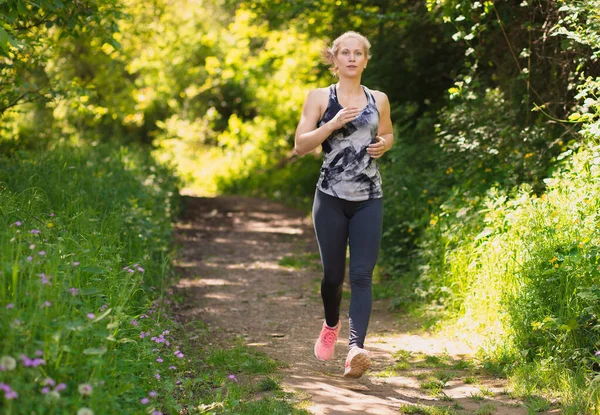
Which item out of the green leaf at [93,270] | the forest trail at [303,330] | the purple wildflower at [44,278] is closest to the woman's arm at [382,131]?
the forest trail at [303,330]

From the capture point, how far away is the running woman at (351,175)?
16.6 ft

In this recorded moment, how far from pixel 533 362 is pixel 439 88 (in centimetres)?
635

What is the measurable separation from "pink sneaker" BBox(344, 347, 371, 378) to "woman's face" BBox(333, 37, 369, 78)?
1.80 metres

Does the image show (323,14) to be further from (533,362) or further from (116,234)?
(533,362)

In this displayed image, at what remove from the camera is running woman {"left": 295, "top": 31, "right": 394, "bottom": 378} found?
5.07 m

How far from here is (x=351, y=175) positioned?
507 centimetres

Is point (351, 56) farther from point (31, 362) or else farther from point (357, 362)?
point (31, 362)

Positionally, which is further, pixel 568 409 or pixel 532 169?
pixel 532 169

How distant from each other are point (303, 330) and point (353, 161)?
241 cm

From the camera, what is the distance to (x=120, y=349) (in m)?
4.20

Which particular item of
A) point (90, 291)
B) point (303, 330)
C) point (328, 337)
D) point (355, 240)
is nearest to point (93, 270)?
point (90, 291)

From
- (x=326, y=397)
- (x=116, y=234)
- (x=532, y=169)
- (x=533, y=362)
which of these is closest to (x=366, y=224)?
(x=326, y=397)

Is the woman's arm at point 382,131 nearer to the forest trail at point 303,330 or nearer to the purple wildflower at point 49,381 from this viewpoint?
the forest trail at point 303,330

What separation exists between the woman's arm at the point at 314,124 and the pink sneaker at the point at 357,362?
1339 millimetres
